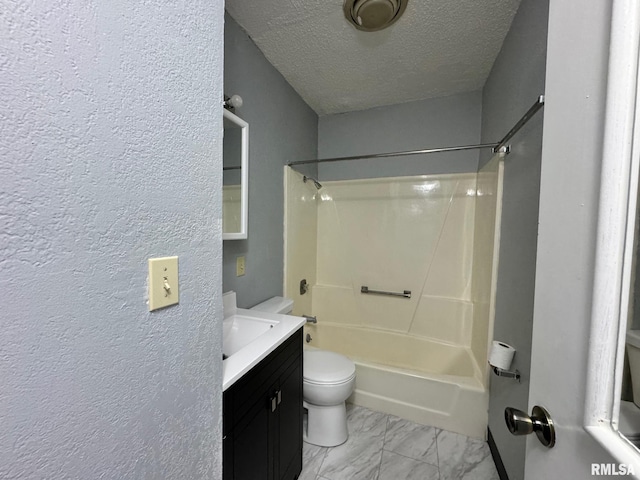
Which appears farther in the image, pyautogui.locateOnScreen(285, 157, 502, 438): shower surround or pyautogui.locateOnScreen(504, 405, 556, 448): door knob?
pyautogui.locateOnScreen(285, 157, 502, 438): shower surround

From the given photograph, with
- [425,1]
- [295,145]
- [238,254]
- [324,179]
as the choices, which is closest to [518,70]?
[425,1]

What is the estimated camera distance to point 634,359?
1.15 feet

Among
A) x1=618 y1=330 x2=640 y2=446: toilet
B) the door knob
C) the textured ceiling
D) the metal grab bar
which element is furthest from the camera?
the metal grab bar

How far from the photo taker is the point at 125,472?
1.76 feet

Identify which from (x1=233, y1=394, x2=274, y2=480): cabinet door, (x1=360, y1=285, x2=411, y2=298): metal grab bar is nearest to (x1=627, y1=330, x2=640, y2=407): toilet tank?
(x1=233, y1=394, x2=274, y2=480): cabinet door

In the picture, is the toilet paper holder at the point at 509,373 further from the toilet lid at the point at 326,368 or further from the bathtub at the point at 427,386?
the toilet lid at the point at 326,368

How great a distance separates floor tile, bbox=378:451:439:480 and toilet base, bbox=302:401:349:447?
28 centimetres

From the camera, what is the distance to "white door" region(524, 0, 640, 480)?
13.2 inches

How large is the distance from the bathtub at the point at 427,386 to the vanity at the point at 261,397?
2.29 feet

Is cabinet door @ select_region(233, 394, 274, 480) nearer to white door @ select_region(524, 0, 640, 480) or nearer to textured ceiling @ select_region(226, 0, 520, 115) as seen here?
white door @ select_region(524, 0, 640, 480)

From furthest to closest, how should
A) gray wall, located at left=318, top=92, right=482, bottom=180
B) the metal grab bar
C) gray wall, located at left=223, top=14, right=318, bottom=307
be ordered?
the metal grab bar, gray wall, located at left=318, top=92, right=482, bottom=180, gray wall, located at left=223, top=14, right=318, bottom=307

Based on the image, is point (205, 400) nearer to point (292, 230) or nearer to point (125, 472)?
point (125, 472)

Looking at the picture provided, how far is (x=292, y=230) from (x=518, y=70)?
1.66 metres

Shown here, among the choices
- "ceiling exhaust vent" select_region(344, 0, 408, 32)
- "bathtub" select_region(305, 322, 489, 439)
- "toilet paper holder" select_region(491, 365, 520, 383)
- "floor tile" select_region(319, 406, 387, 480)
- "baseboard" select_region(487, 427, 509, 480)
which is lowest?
"floor tile" select_region(319, 406, 387, 480)
